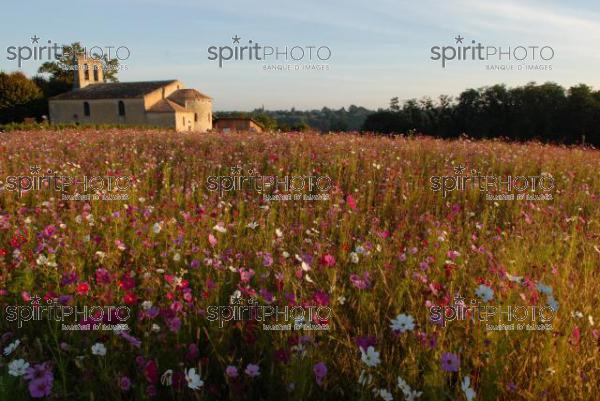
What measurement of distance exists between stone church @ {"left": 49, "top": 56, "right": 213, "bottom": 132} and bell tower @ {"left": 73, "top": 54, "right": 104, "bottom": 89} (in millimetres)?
465

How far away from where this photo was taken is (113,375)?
7.62 ft

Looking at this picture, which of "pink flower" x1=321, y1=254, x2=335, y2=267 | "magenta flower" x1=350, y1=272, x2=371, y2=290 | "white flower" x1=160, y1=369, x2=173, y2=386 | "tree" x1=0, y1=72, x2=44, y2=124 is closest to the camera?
"white flower" x1=160, y1=369, x2=173, y2=386

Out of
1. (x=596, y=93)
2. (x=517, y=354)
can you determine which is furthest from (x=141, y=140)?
(x=596, y=93)

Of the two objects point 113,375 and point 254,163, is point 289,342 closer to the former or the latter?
point 113,375

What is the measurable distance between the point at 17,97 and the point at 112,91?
1223cm

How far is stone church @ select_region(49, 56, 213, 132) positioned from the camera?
176ft

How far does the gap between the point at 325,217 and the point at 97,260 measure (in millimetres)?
2500

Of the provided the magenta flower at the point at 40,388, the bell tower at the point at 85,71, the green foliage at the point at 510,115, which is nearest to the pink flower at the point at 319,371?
the magenta flower at the point at 40,388

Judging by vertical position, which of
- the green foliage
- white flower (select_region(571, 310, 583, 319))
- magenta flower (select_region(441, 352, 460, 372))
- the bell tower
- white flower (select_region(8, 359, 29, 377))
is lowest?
white flower (select_region(8, 359, 29, 377))

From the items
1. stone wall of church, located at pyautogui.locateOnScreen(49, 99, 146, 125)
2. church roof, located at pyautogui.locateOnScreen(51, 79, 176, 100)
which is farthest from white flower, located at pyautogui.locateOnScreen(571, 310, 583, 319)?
church roof, located at pyautogui.locateOnScreen(51, 79, 176, 100)

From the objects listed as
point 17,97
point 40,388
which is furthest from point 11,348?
point 17,97

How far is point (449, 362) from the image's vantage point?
2074mm

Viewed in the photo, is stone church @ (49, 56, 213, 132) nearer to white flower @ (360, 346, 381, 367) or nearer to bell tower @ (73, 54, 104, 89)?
bell tower @ (73, 54, 104, 89)

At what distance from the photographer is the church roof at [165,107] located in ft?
175
